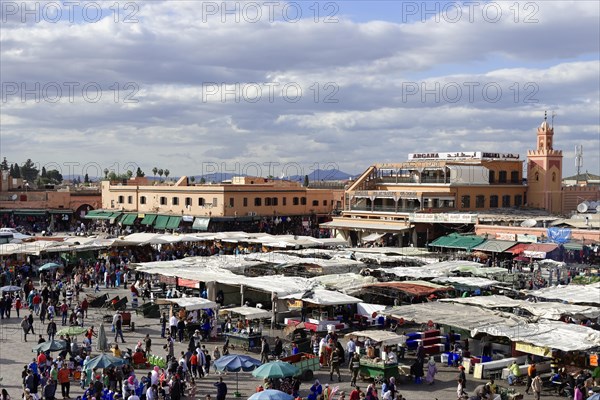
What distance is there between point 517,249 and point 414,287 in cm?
1609

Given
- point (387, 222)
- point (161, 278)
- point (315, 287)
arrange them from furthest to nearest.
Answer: point (387, 222) → point (161, 278) → point (315, 287)

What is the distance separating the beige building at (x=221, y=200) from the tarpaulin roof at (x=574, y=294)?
36.1 m

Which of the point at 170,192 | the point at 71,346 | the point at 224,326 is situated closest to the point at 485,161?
the point at 170,192

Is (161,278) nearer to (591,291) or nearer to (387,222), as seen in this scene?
(591,291)

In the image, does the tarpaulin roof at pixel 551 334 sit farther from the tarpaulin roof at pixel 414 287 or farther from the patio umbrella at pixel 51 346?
the patio umbrella at pixel 51 346

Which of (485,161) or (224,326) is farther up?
(485,161)

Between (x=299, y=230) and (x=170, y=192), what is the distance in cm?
1188

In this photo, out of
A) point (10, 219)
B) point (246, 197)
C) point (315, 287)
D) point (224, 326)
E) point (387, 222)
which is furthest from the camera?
point (10, 219)

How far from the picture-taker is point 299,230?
61.8m

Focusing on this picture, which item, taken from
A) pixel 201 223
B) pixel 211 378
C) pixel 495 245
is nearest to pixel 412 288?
pixel 211 378

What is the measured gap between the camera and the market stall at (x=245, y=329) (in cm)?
2280

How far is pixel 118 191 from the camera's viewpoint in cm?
6781

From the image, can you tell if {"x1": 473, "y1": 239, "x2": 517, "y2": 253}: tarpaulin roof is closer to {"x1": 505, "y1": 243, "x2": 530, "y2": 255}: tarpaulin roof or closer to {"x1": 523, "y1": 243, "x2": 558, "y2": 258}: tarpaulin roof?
{"x1": 505, "y1": 243, "x2": 530, "y2": 255}: tarpaulin roof

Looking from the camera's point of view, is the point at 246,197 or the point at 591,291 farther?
the point at 246,197
